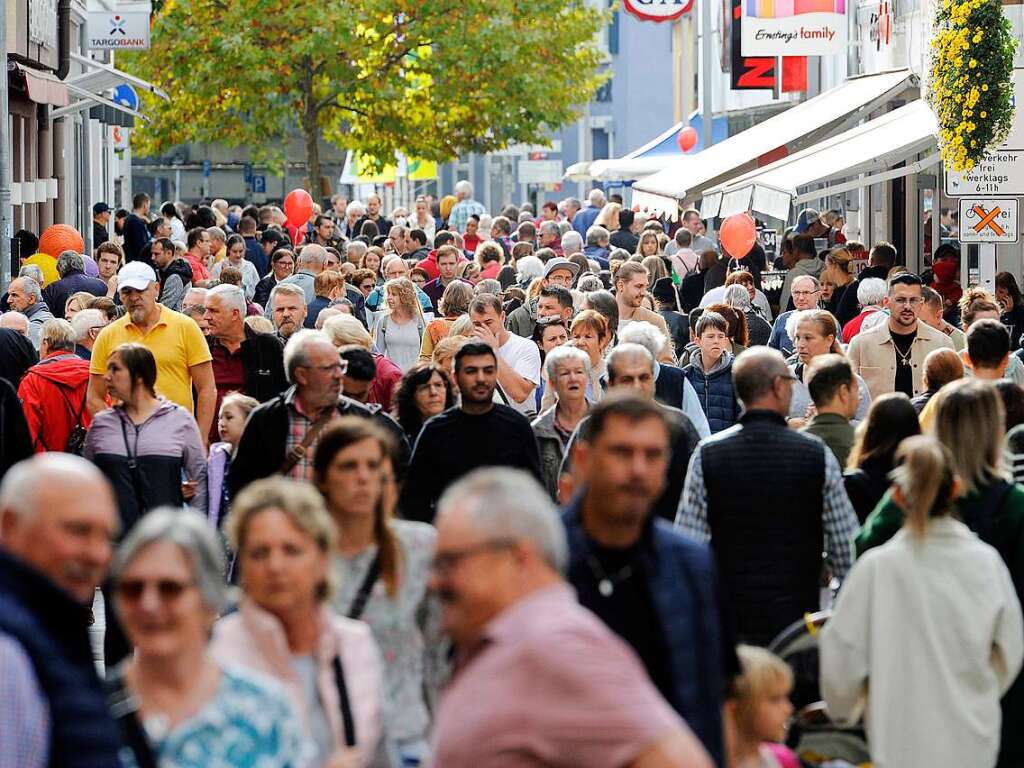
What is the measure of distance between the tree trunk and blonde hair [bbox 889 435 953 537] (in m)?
30.3

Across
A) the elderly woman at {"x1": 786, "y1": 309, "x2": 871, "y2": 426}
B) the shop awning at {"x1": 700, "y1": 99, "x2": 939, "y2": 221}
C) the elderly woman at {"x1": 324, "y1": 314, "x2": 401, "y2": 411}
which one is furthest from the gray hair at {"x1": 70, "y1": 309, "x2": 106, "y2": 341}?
the shop awning at {"x1": 700, "y1": 99, "x2": 939, "y2": 221}

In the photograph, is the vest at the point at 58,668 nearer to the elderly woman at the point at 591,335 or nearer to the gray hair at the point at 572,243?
the elderly woman at the point at 591,335

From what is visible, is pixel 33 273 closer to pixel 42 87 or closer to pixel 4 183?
pixel 4 183

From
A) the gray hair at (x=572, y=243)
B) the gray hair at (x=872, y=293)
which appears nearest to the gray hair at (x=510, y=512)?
the gray hair at (x=872, y=293)

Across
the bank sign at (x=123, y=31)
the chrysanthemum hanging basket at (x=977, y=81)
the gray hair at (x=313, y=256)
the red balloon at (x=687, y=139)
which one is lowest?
the gray hair at (x=313, y=256)

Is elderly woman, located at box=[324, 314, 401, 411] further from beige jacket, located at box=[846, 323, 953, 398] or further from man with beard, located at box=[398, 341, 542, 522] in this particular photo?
beige jacket, located at box=[846, 323, 953, 398]

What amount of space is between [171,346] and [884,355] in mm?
4022

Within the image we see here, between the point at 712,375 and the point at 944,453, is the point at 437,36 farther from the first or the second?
the point at 944,453

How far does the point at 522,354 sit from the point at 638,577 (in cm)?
729

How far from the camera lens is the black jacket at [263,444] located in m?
8.52

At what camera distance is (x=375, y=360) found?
11258 millimetres

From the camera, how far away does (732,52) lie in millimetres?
36031

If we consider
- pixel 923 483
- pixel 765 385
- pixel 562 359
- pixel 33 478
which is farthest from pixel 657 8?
pixel 33 478

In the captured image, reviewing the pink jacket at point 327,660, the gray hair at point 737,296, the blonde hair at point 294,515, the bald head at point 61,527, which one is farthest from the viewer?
the gray hair at point 737,296
